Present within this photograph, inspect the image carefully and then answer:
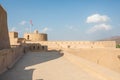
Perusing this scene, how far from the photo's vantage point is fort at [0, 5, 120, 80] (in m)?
6.26

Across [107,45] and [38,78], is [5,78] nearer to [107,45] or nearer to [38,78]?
[38,78]

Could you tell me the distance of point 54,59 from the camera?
12367 mm

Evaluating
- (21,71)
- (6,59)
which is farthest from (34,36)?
(21,71)

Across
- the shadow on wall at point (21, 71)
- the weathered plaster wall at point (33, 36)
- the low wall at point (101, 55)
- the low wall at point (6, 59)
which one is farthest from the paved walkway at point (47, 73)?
the weathered plaster wall at point (33, 36)

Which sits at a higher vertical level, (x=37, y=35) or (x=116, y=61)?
(x=37, y=35)

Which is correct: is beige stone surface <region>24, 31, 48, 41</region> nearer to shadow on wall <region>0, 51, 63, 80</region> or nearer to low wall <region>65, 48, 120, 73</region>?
low wall <region>65, 48, 120, 73</region>

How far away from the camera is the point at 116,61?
76.7 feet

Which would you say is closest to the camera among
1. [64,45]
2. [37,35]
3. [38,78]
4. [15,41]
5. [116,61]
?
[38,78]

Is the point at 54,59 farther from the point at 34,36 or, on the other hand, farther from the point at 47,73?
the point at 34,36

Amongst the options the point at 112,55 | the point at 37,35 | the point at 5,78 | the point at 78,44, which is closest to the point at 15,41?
the point at 37,35

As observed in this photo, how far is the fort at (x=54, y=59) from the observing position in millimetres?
6259

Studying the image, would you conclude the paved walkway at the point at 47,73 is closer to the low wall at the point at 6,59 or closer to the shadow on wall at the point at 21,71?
the shadow on wall at the point at 21,71

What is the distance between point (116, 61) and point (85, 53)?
3815mm

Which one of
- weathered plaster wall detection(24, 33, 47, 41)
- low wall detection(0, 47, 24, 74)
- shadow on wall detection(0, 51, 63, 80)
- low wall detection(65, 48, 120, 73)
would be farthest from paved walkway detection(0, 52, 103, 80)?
weathered plaster wall detection(24, 33, 47, 41)
